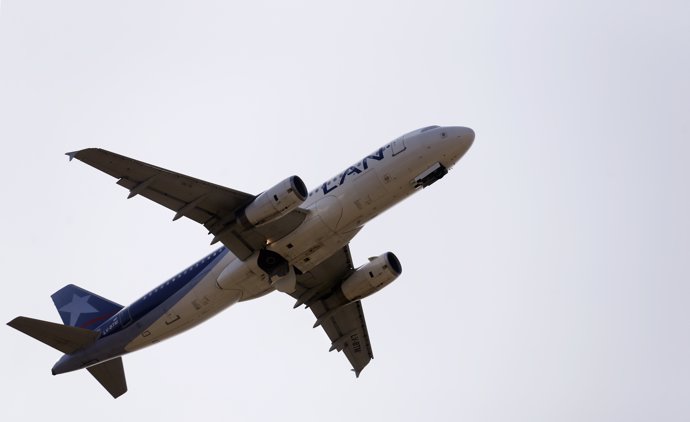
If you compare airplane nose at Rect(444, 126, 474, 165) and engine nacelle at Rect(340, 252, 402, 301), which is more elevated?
airplane nose at Rect(444, 126, 474, 165)

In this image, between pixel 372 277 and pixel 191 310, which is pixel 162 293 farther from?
pixel 372 277

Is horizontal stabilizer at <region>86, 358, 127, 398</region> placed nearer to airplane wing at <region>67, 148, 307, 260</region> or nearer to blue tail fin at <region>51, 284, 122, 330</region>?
blue tail fin at <region>51, 284, 122, 330</region>

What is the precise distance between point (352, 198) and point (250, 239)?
4.89 m

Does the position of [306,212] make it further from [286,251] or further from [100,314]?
[100,314]

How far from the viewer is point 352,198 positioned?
132 feet

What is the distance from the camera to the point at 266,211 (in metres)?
39.3

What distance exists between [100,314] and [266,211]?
42.1ft

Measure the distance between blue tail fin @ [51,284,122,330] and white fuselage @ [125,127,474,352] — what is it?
22.5 feet

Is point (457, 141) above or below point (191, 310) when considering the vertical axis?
above

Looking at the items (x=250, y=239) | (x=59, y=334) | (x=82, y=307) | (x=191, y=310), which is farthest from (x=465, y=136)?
(x=82, y=307)

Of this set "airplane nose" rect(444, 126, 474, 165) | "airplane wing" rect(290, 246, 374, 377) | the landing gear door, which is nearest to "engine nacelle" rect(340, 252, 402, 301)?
"airplane wing" rect(290, 246, 374, 377)

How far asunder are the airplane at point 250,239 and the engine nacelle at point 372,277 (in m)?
0.05

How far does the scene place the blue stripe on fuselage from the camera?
43.3 m

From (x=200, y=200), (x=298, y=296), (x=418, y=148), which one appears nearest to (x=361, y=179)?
(x=418, y=148)
